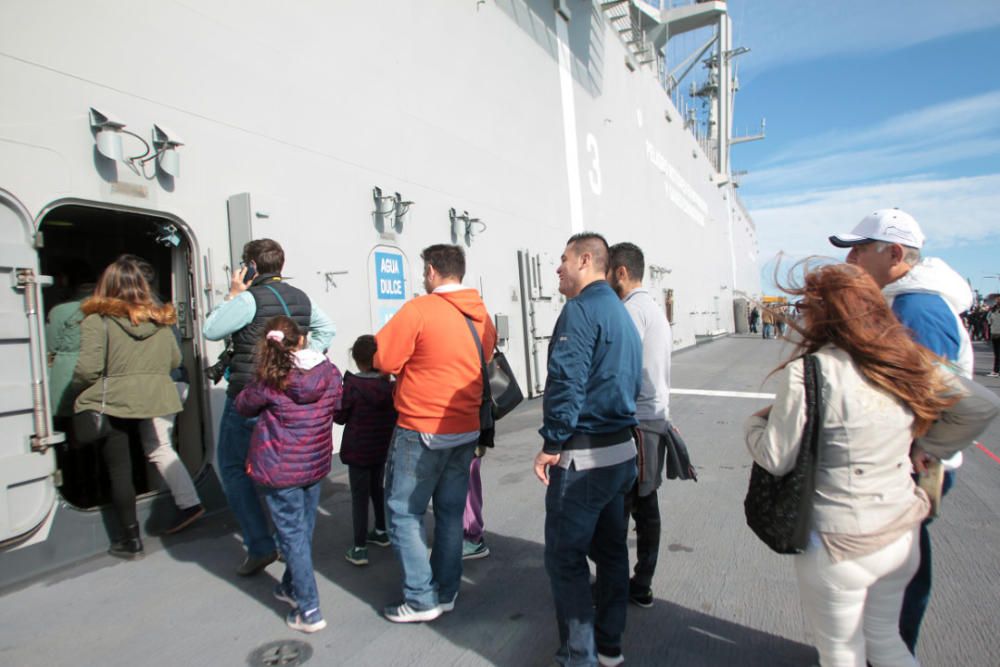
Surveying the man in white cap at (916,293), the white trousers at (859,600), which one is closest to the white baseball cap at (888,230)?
the man in white cap at (916,293)

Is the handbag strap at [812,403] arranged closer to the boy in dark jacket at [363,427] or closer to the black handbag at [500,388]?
the black handbag at [500,388]

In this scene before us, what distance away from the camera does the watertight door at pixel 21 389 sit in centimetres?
311

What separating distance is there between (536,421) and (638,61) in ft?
44.2

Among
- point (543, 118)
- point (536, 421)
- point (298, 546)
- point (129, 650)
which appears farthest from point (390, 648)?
point (543, 118)

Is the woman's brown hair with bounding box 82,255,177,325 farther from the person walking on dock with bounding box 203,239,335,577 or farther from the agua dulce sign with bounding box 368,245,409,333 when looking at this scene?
A: the agua dulce sign with bounding box 368,245,409,333

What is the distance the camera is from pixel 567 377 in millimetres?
2131

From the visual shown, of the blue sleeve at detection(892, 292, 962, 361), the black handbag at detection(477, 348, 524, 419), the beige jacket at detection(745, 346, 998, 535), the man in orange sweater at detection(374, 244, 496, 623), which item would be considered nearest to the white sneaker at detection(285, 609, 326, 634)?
the man in orange sweater at detection(374, 244, 496, 623)

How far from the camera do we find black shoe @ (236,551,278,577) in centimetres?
325

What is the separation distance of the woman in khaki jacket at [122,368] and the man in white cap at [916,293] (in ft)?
12.5

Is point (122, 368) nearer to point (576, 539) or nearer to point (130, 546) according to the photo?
point (130, 546)

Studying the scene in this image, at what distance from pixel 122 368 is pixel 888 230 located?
4.04 meters

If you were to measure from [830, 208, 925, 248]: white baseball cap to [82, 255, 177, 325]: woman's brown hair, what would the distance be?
3819 millimetres

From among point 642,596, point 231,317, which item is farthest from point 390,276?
point 642,596

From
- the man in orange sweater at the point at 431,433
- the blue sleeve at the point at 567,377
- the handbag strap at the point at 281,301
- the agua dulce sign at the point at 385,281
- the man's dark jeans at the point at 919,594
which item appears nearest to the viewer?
the man's dark jeans at the point at 919,594
